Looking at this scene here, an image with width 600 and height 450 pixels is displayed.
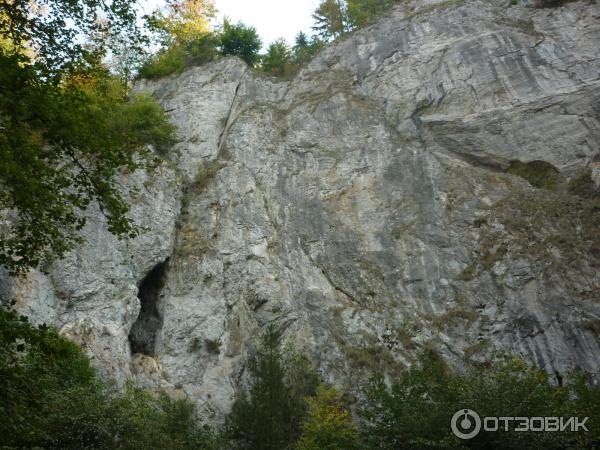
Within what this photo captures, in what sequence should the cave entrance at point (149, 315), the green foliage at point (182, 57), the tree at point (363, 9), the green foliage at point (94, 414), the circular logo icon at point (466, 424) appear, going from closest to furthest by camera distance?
the green foliage at point (94, 414) < the circular logo icon at point (466, 424) < the cave entrance at point (149, 315) < the green foliage at point (182, 57) < the tree at point (363, 9)

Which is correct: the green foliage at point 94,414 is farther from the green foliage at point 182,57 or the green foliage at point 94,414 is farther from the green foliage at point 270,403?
the green foliage at point 182,57

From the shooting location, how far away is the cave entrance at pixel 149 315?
17.2 metres

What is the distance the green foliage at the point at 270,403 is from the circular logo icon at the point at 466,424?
3.97 meters

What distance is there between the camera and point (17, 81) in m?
6.82

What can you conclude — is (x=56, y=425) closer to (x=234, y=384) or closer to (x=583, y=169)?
(x=234, y=384)

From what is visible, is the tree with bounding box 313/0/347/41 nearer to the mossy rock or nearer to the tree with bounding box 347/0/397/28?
the tree with bounding box 347/0/397/28

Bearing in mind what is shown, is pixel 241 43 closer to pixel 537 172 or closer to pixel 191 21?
pixel 191 21

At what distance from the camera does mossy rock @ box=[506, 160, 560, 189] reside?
19453mm

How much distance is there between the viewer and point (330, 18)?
32.4 meters

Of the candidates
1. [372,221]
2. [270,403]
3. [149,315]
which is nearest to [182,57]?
[372,221]

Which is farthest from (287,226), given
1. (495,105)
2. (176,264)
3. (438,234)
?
(495,105)

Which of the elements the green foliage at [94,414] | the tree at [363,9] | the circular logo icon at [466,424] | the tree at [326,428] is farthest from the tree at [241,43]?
the circular logo icon at [466,424]

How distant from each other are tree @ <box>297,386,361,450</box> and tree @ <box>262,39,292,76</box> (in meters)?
18.7

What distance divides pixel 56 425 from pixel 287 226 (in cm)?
1060
